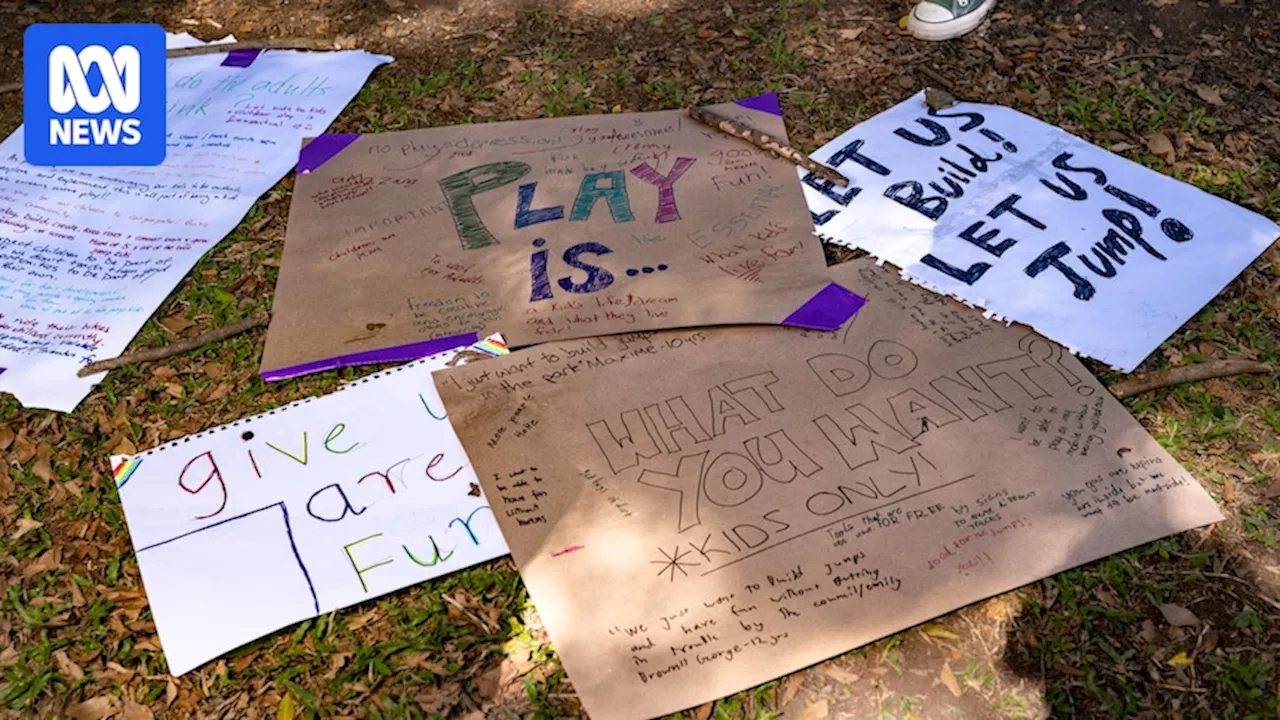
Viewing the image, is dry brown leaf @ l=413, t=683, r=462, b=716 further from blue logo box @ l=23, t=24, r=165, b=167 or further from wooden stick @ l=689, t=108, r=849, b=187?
blue logo box @ l=23, t=24, r=165, b=167

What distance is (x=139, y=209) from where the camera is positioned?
2.82 meters

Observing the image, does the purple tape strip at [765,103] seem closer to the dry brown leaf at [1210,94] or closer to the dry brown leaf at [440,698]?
the dry brown leaf at [1210,94]

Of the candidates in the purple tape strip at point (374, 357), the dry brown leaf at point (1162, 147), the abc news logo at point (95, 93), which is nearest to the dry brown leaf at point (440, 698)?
the purple tape strip at point (374, 357)

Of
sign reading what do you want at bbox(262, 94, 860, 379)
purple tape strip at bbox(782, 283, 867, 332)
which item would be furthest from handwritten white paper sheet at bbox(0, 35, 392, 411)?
purple tape strip at bbox(782, 283, 867, 332)

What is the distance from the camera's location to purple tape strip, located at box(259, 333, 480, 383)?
7.61 feet

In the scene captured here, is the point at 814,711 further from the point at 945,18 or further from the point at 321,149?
the point at 945,18

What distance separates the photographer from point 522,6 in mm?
3527

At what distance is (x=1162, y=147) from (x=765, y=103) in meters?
1.10

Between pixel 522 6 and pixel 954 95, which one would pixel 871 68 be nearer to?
pixel 954 95

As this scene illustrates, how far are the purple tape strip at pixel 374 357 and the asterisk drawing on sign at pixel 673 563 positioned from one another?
734 millimetres

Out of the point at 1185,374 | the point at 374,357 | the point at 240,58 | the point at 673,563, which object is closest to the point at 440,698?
the point at 673,563

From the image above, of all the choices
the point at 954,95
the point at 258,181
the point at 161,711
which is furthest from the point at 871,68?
the point at 161,711

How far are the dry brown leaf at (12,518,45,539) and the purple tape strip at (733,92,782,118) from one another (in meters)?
2.11

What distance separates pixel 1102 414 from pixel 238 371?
190 centimetres
